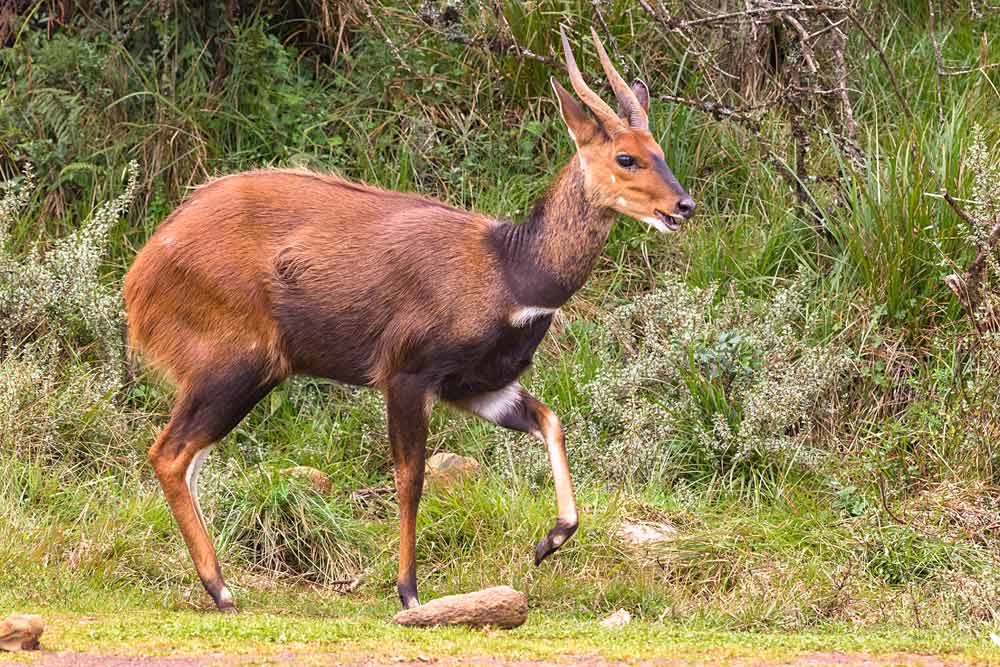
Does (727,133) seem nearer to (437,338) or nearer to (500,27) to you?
(500,27)

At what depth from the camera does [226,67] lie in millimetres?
10812

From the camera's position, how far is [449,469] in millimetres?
8398

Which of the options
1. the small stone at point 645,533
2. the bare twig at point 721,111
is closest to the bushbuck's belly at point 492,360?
the small stone at point 645,533

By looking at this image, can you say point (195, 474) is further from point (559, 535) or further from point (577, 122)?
point (577, 122)

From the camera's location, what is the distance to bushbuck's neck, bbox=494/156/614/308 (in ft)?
22.4

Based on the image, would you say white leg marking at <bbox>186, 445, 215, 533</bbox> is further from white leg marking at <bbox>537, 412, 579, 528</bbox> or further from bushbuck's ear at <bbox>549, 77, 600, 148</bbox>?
bushbuck's ear at <bbox>549, 77, 600, 148</bbox>

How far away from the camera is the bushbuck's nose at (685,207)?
6.66 metres

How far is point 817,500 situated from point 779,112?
3409mm

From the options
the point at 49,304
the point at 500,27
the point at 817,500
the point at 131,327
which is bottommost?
the point at 817,500

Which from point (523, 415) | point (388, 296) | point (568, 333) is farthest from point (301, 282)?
point (568, 333)

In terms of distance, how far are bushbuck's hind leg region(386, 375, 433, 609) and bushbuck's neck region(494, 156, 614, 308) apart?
2.10ft

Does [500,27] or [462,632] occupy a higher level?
[500,27]

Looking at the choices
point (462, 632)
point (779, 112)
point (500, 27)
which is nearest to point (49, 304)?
point (500, 27)

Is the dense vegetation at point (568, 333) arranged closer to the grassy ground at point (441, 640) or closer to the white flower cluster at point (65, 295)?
the white flower cluster at point (65, 295)
